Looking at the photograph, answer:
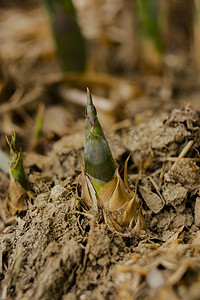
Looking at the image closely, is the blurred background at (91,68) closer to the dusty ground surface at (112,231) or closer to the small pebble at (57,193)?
the dusty ground surface at (112,231)

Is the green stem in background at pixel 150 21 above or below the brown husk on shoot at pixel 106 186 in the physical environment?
above

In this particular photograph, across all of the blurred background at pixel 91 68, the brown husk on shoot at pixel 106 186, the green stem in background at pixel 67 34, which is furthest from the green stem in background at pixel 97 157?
the green stem in background at pixel 67 34

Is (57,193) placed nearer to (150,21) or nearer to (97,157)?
(97,157)

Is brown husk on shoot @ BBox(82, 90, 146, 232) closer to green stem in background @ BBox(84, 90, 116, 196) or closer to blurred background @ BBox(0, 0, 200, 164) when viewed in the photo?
green stem in background @ BBox(84, 90, 116, 196)

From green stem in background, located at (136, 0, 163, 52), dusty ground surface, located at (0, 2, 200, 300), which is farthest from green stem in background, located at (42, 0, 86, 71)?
dusty ground surface, located at (0, 2, 200, 300)

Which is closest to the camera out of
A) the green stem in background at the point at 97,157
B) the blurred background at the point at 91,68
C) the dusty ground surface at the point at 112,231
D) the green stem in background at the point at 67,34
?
the dusty ground surface at the point at 112,231

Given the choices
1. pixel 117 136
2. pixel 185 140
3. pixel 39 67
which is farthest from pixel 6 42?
pixel 185 140
